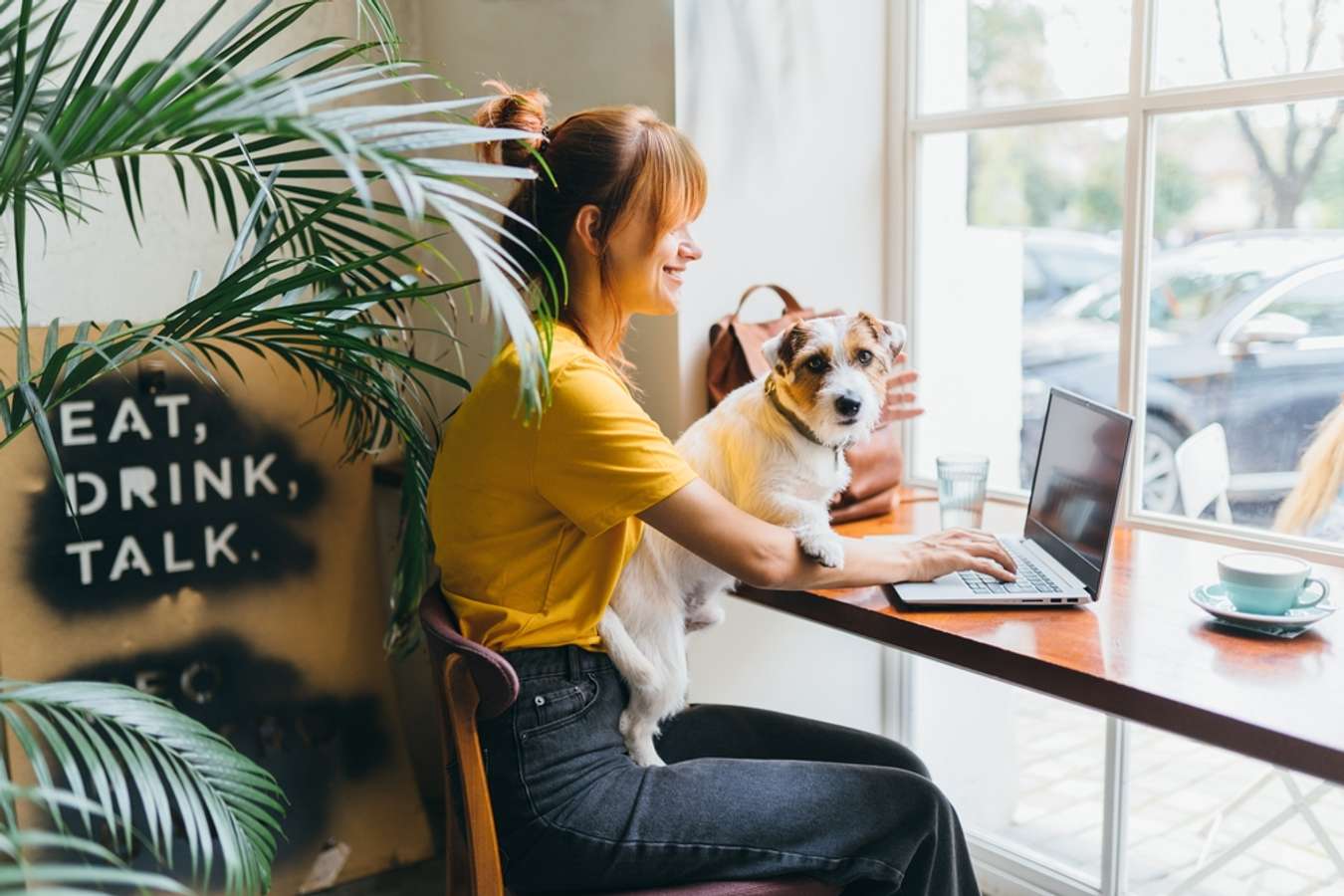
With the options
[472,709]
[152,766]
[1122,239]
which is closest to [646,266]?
[472,709]

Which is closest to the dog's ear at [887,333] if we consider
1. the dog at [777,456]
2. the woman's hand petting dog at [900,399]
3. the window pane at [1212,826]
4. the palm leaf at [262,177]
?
the dog at [777,456]

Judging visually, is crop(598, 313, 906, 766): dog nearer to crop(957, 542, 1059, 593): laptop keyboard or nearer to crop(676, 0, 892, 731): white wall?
Result: crop(957, 542, 1059, 593): laptop keyboard

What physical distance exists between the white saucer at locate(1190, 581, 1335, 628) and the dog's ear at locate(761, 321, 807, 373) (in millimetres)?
629

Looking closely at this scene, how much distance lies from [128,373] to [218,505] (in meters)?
0.31

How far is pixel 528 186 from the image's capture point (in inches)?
62.7

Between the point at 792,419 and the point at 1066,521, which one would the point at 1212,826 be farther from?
the point at 792,419

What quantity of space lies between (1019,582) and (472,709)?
795mm

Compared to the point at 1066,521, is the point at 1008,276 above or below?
above

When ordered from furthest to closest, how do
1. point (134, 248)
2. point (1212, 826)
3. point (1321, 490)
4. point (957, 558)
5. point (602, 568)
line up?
point (134, 248)
point (1212, 826)
point (1321, 490)
point (957, 558)
point (602, 568)

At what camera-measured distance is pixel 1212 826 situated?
216cm

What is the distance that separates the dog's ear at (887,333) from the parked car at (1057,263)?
577mm

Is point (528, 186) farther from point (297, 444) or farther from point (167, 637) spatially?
point (167, 637)

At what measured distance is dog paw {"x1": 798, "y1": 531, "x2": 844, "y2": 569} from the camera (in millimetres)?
1582

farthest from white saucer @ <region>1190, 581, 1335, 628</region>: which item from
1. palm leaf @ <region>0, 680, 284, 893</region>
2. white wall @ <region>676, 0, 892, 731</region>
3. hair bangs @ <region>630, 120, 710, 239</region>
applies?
palm leaf @ <region>0, 680, 284, 893</region>
